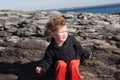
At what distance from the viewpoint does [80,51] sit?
11078 mm

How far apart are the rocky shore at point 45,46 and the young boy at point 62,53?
776 millimetres

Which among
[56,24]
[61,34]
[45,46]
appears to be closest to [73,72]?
[61,34]

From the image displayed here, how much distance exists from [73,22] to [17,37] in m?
2.34

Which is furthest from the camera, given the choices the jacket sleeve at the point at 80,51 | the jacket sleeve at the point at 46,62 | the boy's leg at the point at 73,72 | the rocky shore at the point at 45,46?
the rocky shore at the point at 45,46

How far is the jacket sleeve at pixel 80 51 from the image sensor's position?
36.2ft

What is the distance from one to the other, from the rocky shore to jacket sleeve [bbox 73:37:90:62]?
0.57m

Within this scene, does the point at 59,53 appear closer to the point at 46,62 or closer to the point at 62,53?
the point at 62,53

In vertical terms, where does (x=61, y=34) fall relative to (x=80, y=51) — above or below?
above

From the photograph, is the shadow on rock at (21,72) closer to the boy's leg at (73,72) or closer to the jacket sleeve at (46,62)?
the jacket sleeve at (46,62)

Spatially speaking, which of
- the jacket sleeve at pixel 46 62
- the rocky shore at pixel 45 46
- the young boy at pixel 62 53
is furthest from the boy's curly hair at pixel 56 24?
the rocky shore at pixel 45 46

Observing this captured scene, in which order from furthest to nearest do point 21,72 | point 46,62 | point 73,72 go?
1. point 21,72
2. point 46,62
3. point 73,72

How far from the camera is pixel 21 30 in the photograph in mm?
14258

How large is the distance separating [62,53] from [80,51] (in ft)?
1.89

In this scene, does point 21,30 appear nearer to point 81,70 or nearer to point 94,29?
point 94,29
